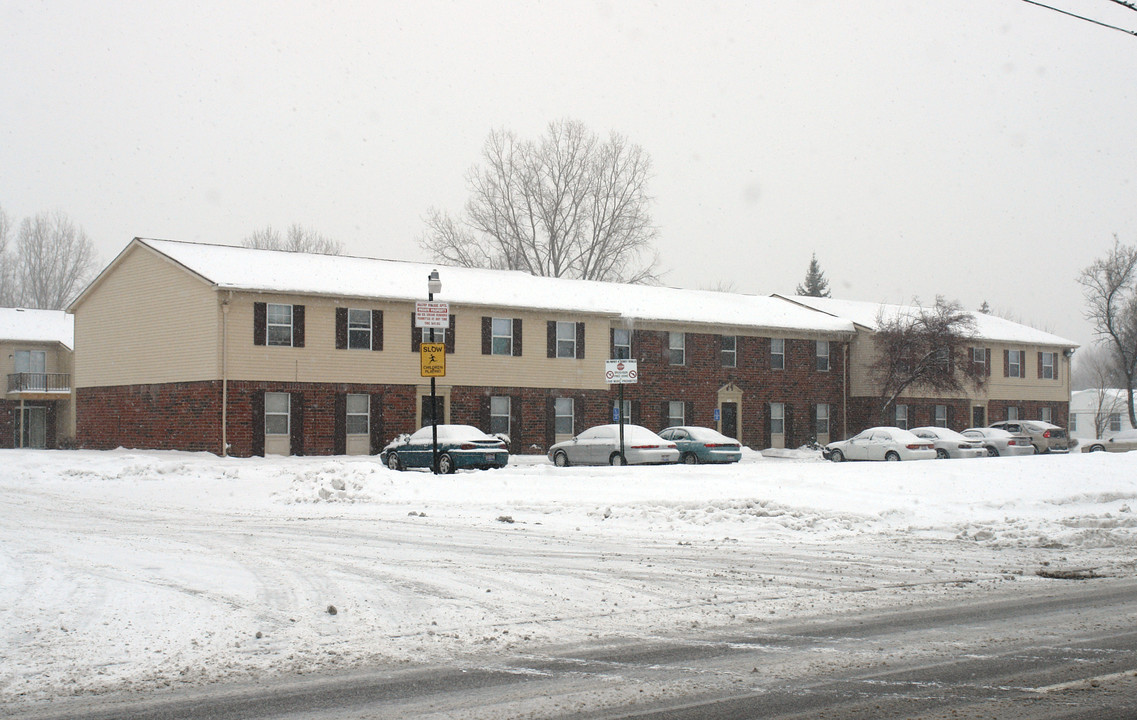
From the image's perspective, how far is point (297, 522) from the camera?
1662cm

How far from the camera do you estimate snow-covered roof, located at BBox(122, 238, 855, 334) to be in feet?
117

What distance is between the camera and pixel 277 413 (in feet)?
113

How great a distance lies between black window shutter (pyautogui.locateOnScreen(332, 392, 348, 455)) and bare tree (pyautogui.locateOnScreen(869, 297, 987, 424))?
934 inches

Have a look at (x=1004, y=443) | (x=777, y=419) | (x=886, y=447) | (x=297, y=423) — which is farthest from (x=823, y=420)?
(x=297, y=423)

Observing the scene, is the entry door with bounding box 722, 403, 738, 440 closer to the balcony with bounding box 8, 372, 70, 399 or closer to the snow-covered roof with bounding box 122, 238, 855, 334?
the snow-covered roof with bounding box 122, 238, 855, 334

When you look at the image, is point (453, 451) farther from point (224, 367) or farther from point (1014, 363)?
point (1014, 363)

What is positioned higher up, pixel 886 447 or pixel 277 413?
pixel 277 413

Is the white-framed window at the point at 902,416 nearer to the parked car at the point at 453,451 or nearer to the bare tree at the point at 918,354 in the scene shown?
the bare tree at the point at 918,354

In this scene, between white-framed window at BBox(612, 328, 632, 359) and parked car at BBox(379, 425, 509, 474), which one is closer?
parked car at BBox(379, 425, 509, 474)

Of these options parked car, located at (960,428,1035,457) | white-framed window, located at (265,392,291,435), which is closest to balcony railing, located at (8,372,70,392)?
white-framed window, located at (265,392,291,435)

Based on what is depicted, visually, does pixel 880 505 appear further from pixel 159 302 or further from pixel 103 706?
pixel 159 302

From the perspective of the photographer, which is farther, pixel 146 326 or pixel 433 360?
pixel 146 326

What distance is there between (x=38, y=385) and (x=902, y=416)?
1583 inches

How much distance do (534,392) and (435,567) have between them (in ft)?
90.6
